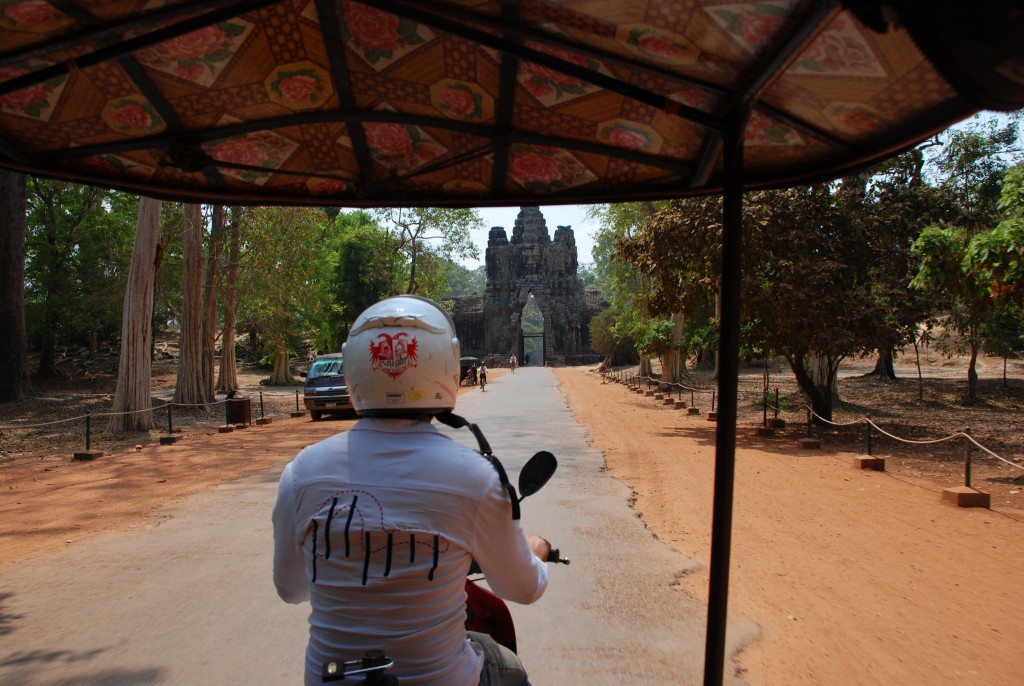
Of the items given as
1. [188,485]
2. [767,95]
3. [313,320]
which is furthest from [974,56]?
[313,320]

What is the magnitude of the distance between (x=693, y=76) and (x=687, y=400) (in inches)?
964

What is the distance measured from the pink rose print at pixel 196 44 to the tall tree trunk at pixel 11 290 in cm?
2512

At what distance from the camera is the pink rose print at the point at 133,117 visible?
285cm

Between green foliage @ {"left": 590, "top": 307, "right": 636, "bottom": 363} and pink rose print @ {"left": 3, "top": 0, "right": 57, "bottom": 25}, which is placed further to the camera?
green foliage @ {"left": 590, "top": 307, "right": 636, "bottom": 363}

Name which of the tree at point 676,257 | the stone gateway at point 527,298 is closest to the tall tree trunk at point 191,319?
the tree at point 676,257

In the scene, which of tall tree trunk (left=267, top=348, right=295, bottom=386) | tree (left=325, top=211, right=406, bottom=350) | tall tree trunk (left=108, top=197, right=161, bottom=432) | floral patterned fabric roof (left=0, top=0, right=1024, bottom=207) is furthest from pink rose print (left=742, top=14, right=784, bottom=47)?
tree (left=325, top=211, right=406, bottom=350)

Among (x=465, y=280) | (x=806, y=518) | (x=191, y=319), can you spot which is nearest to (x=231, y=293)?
(x=191, y=319)

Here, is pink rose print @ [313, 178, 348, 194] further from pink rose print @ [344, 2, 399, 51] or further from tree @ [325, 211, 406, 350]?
tree @ [325, 211, 406, 350]

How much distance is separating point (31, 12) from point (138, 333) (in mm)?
17144

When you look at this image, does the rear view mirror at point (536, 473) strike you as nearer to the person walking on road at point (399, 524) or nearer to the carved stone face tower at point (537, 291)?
the person walking on road at point (399, 524)

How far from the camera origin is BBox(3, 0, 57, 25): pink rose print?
217 centimetres

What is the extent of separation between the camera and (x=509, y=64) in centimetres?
258

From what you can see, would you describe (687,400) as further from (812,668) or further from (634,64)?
(634,64)

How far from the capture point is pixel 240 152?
10.6 ft
